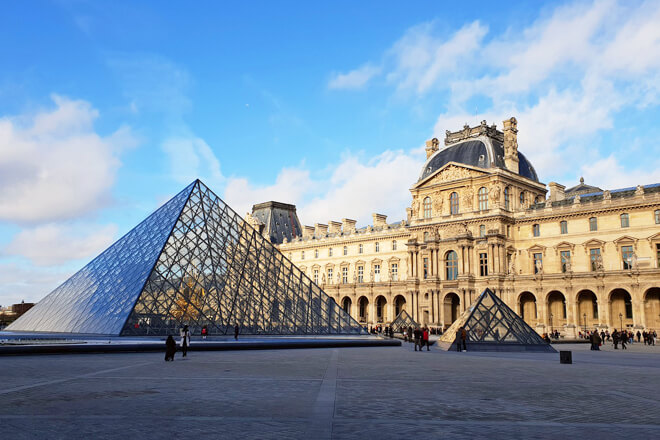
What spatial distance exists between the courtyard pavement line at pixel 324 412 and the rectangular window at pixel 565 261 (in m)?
43.1

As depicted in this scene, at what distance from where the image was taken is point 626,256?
47.4 m

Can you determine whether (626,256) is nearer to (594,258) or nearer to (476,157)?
(594,258)

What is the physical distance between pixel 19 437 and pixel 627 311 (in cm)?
4895

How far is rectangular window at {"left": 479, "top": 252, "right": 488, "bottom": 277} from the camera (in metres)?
54.0

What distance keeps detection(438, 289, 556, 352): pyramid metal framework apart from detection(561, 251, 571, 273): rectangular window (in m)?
27.5

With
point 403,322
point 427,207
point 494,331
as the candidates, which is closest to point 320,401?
point 494,331

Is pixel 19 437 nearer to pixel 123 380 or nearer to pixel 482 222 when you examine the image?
pixel 123 380

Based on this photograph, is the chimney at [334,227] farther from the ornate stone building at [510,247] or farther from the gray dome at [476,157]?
the gray dome at [476,157]

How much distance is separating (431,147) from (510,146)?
926cm

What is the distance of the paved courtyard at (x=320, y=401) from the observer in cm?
717

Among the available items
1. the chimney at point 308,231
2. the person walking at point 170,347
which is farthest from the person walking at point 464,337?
the chimney at point 308,231

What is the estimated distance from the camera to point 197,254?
94.0ft

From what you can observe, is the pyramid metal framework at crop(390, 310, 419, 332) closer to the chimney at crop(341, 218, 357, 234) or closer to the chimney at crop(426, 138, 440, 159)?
the chimney at crop(426, 138, 440, 159)

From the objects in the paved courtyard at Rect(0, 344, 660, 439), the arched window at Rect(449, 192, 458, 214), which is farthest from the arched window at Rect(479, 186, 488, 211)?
the paved courtyard at Rect(0, 344, 660, 439)
